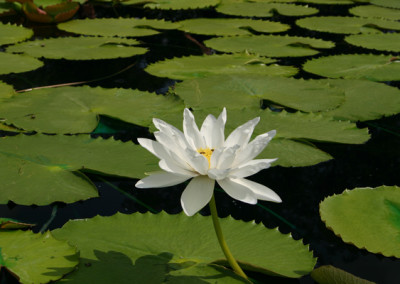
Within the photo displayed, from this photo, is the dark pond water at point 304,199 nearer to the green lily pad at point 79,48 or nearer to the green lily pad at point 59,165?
the green lily pad at point 59,165

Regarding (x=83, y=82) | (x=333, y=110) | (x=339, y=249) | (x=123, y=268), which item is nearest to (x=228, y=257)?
(x=123, y=268)

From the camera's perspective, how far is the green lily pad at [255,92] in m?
1.95

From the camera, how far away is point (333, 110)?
192 cm

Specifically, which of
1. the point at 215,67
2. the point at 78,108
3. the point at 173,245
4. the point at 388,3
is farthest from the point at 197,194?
the point at 388,3

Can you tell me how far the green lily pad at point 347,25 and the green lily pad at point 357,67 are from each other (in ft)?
2.49

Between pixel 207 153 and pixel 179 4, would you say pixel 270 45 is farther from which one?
pixel 207 153

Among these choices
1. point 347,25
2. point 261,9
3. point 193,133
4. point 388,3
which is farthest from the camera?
point 388,3

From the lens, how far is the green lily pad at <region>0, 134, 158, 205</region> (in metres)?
1.28

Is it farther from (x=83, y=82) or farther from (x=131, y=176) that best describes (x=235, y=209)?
(x=83, y=82)

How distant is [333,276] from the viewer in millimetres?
913

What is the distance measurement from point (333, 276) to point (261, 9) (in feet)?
11.0

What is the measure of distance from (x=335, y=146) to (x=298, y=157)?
246 mm

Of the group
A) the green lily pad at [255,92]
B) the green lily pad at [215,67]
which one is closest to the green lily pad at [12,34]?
the green lily pad at [215,67]

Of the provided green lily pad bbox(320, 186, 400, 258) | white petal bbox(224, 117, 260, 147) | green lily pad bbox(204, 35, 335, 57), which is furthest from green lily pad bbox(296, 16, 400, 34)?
white petal bbox(224, 117, 260, 147)
